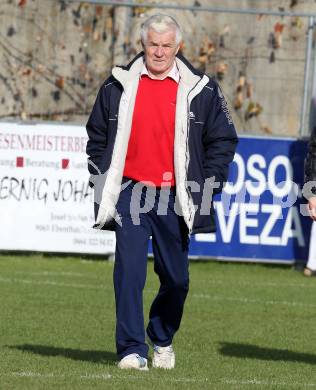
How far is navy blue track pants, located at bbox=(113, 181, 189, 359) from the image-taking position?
839 cm

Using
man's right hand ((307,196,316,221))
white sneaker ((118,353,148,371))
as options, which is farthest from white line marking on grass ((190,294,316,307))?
white sneaker ((118,353,148,371))

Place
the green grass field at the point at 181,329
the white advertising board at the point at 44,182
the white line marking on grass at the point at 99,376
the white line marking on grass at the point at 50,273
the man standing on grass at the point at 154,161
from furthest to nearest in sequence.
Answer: the white advertising board at the point at 44,182 < the white line marking on grass at the point at 50,273 < the man standing on grass at the point at 154,161 < the green grass field at the point at 181,329 < the white line marking on grass at the point at 99,376

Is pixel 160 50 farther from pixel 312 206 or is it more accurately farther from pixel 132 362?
pixel 132 362

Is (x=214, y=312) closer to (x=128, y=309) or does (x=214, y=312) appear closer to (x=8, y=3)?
(x=128, y=309)

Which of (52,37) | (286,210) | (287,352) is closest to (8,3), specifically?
(52,37)

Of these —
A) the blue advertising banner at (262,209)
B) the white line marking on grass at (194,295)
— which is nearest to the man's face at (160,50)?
the white line marking on grass at (194,295)

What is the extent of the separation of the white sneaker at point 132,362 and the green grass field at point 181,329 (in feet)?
0.27

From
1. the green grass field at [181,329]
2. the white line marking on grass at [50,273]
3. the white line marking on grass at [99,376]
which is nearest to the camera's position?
the white line marking on grass at [99,376]

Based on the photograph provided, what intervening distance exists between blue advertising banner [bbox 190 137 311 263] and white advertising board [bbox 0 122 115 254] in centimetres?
159

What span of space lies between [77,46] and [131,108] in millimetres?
9314

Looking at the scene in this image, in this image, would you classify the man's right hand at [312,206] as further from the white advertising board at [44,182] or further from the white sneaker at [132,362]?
the white advertising board at [44,182]

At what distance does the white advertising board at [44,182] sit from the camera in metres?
16.5

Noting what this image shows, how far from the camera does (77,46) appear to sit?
17.5 metres

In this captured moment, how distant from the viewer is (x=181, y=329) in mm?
11203
